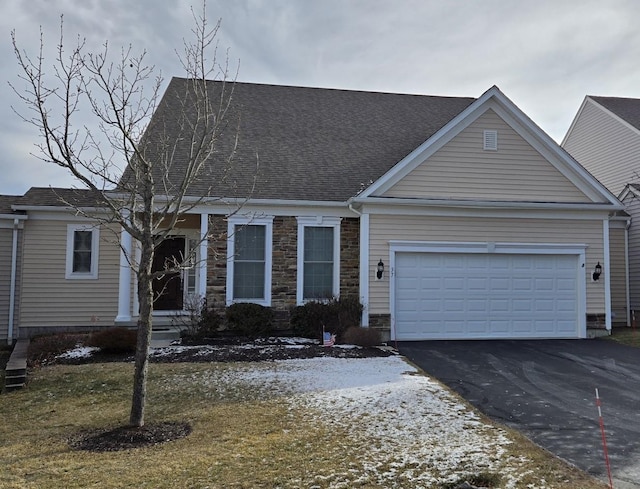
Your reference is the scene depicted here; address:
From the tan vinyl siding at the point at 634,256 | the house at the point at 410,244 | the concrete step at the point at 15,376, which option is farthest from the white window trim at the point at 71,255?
the tan vinyl siding at the point at 634,256

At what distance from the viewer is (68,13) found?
8102 mm

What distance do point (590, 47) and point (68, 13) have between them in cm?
1195

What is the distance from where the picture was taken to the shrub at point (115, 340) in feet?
33.7

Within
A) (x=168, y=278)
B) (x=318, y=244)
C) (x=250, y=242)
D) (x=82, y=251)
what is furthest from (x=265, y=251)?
(x=82, y=251)

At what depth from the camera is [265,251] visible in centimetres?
1267

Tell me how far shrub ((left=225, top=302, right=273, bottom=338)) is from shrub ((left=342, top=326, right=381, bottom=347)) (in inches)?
85.3

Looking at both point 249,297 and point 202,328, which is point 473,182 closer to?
point 249,297

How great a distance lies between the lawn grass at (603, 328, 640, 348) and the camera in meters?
11.9

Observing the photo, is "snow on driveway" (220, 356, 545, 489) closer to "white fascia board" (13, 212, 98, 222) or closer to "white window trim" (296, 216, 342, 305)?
"white window trim" (296, 216, 342, 305)

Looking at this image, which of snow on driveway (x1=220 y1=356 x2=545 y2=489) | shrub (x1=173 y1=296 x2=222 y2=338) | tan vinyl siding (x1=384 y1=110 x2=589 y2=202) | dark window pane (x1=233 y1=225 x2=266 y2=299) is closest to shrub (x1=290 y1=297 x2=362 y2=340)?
dark window pane (x1=233 y1=225 x2=266 y2=299)

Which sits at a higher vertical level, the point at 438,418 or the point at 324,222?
the point at 324,222

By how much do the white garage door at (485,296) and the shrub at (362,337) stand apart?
46.7 inches

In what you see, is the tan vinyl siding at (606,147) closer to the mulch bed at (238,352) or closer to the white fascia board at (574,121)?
the white fascia board at (574,121)

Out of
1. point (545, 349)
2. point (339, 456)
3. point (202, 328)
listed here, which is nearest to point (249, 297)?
point (202, 328)
